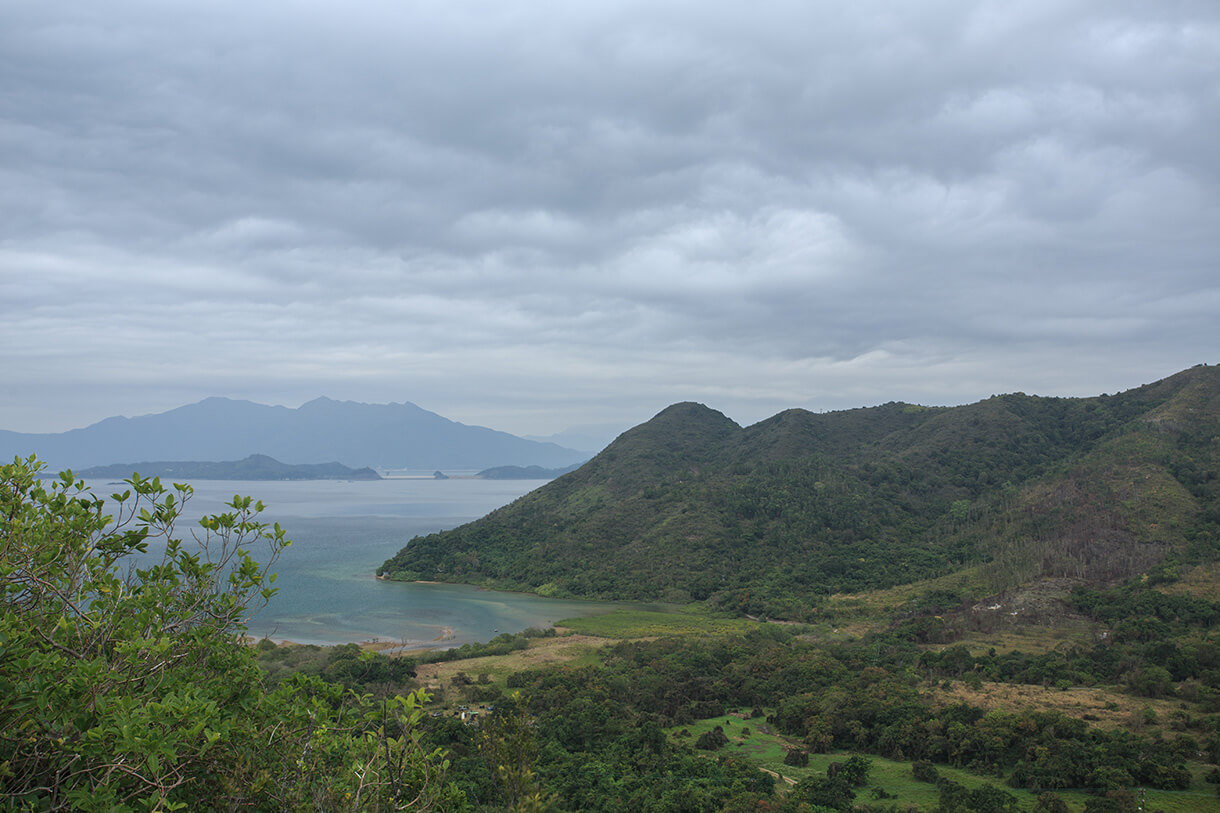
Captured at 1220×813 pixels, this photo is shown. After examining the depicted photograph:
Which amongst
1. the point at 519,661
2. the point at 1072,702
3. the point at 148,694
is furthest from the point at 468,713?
the point at 148,694

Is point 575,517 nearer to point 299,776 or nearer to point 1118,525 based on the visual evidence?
point 1118,525

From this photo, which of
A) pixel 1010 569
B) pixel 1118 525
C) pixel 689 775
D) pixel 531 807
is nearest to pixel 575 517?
pixel 1010 569

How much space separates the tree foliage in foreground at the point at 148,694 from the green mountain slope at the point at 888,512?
53.6m

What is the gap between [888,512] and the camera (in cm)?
7344

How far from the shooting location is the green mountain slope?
5438 cm

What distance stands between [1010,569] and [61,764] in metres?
60.5

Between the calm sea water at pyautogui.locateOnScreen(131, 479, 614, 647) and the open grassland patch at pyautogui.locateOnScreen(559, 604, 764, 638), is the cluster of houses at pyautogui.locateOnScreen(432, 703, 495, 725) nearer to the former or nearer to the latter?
the calm sea water at pyautogui.locateOnScreen(131, 479, 614, 647)

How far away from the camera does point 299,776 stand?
5.19 meters

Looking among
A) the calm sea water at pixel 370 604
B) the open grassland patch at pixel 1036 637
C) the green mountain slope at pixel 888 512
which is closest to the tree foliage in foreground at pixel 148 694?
the calm sea water at pixel 370 604

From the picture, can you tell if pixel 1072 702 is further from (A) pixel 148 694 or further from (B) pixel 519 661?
(A) pixel 148 694

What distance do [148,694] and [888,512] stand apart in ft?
253

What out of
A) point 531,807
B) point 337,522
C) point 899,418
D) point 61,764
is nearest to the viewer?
point 61,764

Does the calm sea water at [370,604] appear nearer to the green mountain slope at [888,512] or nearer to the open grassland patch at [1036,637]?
the green mountain slope at [888,512]

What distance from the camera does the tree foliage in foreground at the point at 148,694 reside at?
12.6 ft
